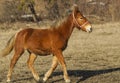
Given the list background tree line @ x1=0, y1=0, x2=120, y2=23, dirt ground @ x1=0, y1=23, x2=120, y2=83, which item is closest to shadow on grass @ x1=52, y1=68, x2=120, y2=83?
dirt ground @ x1=0, y1=23, x2=120, y2=83

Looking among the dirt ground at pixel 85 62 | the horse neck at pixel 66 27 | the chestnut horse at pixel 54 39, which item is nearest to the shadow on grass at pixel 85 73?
the dirt ground at pixel 85 62

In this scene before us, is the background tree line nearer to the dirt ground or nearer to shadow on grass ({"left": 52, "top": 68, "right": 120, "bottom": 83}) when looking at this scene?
the dirt ground

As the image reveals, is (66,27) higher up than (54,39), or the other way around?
(66,27)

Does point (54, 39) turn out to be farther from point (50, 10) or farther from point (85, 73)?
point (50, 10)

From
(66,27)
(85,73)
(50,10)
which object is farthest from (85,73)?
(50,10)

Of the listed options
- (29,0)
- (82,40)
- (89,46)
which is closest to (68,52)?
(89,46)

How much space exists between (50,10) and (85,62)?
51.8ft

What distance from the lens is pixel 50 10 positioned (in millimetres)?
28734

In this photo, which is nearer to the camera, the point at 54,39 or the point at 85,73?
the point at 54,39

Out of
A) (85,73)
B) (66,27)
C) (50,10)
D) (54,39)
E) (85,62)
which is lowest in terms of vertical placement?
(50,10)

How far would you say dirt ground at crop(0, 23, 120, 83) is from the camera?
1038cm

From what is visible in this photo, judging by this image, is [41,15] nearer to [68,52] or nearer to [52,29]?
[68,52]

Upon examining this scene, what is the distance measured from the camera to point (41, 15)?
94.1ft

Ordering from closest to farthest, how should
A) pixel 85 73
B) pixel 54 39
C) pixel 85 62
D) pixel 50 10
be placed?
pixel 54 39 → pixel 85 73 → pixel 85 62 → pixel 50 10
